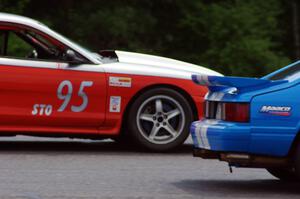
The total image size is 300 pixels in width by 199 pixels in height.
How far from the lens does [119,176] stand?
31.6ft

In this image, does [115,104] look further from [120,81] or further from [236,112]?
[236,112]

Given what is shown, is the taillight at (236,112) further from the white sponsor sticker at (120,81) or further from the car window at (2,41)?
the car window at (2,41)

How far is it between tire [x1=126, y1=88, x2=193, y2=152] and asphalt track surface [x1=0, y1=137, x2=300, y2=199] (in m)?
0.19

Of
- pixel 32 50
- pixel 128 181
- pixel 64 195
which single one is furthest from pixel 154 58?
pixel 64 195

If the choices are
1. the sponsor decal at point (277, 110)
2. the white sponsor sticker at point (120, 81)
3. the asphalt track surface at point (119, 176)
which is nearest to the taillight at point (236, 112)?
the sponsor decal at point (277, 110)

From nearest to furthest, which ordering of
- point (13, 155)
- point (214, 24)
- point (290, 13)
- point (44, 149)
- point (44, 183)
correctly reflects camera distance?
point (44, 183)
point (13, 155)
point (44, 149)
point (214, 24)
point (290, 13)

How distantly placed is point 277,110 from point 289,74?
2.32 ft

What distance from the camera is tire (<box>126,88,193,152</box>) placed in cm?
1177

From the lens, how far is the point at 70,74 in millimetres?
11500

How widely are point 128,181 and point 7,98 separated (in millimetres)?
2687

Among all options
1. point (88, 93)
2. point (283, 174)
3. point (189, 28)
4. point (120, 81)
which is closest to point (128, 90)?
point (120, 81)

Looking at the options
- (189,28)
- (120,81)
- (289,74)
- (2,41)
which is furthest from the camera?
(189,28)

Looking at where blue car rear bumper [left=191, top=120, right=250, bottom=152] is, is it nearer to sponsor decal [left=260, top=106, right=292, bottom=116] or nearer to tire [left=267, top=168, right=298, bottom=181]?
sponsor decal [left=260, top=106, right=292, bottom=116]

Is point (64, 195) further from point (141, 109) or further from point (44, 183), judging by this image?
point (141, 109)
